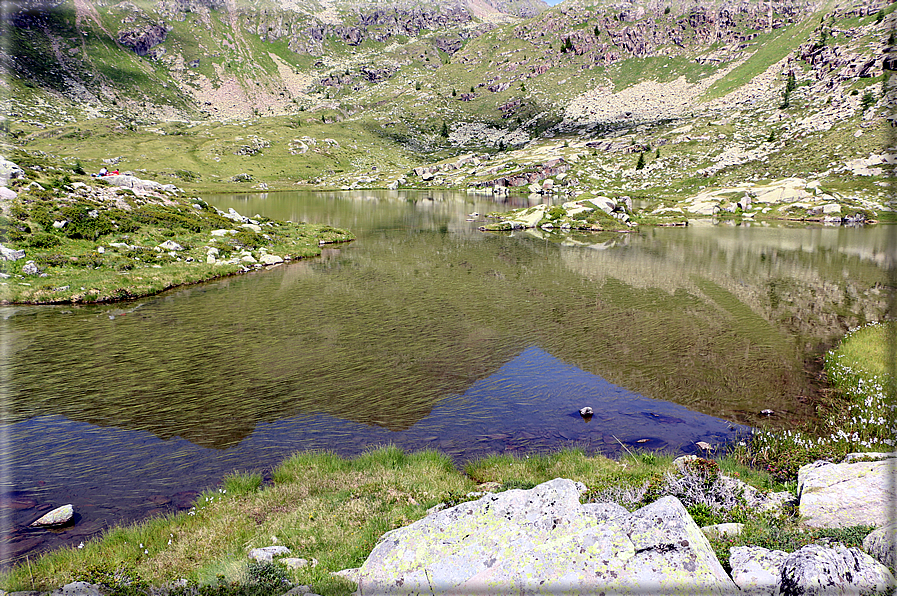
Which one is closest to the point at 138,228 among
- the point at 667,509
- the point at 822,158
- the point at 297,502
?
the point at 297,502

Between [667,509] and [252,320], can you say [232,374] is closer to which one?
[252,320]

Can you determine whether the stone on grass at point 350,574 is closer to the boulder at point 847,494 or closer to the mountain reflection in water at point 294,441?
the mountain reflection in water at point 294,441

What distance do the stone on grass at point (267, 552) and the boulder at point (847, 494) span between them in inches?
368

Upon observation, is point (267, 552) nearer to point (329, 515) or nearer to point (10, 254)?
point (329, 515)

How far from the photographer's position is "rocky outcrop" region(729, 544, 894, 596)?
192 inches

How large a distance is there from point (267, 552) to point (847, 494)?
1065 cm

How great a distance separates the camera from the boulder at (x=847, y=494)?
7125 mm

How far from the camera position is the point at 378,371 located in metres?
18.6

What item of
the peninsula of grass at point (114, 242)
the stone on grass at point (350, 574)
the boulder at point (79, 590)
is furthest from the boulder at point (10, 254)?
the stone on grass at point (350, 574)

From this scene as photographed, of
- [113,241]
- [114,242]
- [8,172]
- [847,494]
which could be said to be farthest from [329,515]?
[8,172]

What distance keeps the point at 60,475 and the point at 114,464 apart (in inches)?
46.2

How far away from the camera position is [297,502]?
993 centimetres

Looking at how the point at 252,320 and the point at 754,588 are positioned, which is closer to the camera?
the point at 754,588

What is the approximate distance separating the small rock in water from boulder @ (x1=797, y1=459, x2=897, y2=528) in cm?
1523
